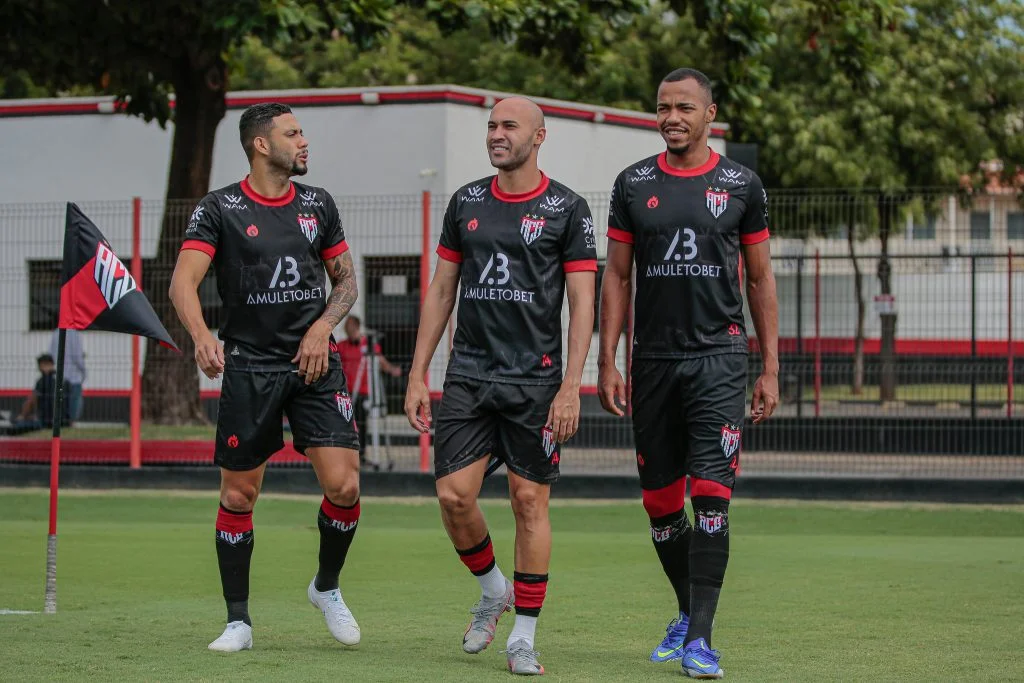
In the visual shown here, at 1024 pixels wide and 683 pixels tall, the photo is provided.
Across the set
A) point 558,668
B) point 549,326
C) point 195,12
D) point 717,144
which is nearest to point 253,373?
point 549,326

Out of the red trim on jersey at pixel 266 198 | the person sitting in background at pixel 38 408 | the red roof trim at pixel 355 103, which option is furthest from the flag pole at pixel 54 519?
the red roof trim at pixel 355 103

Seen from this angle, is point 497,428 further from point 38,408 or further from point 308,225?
point 38,408

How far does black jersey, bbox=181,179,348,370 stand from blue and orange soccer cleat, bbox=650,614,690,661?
1.77 m

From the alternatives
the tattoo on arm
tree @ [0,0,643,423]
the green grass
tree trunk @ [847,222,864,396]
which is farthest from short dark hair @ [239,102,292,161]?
the green grass

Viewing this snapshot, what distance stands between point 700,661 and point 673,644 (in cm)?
57

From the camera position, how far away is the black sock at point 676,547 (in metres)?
6.52

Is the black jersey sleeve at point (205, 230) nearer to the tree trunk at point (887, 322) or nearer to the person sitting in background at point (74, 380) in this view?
the person sitting in background at point (74, 380)

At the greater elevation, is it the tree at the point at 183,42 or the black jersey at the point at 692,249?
the tree at the point at 183,42

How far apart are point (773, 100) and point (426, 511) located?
1718 centimetres

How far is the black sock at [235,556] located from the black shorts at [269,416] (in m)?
0.26

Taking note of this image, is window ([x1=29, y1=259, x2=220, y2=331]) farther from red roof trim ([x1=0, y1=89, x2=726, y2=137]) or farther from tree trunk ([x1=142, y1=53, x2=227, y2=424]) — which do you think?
red roof trim ([x1=0, y1=89, x2=726, y2=137])

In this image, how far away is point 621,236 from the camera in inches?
252

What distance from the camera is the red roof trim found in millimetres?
21391

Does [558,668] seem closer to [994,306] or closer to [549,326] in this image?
[549,326]
